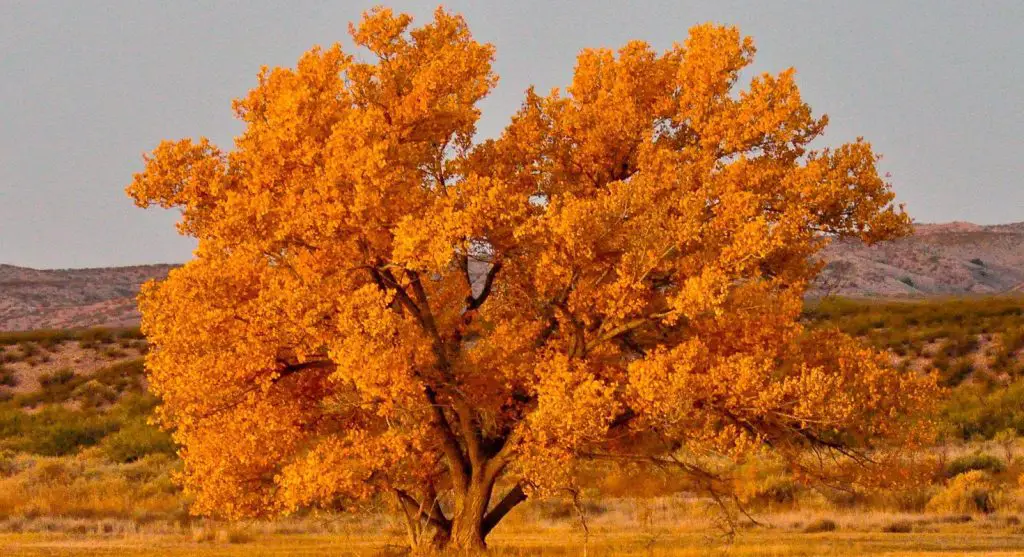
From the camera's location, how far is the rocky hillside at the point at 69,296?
6068 inches

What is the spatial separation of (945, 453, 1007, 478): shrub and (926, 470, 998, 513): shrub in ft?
9.86

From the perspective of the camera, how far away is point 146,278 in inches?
7032

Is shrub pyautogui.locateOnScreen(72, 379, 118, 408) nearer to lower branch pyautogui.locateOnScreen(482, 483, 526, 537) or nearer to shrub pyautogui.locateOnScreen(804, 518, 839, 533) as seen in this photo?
shrub pyautogui.locateOnScreen(804, 518, 839, 533)

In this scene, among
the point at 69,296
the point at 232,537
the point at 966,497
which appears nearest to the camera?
the point at 232,537

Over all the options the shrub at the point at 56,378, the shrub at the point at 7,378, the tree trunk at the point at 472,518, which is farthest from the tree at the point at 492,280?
the shrub at the point at 7,378

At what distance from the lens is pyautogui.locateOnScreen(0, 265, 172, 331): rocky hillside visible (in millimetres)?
154125

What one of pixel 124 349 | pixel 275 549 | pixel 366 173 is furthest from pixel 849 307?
pixel 366 173

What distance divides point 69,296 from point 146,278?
10975 mm

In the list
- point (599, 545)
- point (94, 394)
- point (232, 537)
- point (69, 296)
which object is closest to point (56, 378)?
point (94, 394)

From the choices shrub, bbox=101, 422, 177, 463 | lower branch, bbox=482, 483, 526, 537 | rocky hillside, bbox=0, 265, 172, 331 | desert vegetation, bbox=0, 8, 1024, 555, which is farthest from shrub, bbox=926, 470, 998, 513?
rocky hillside, bbox=0, 265, 172, 331

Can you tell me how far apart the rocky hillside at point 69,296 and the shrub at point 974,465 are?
11759 centimetres

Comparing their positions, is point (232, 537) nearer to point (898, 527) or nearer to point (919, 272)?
point (898, 527)

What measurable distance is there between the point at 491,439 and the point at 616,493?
17902 millimetres

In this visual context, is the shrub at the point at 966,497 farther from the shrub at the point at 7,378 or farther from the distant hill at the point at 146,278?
the distant hill at the point at 146,278
